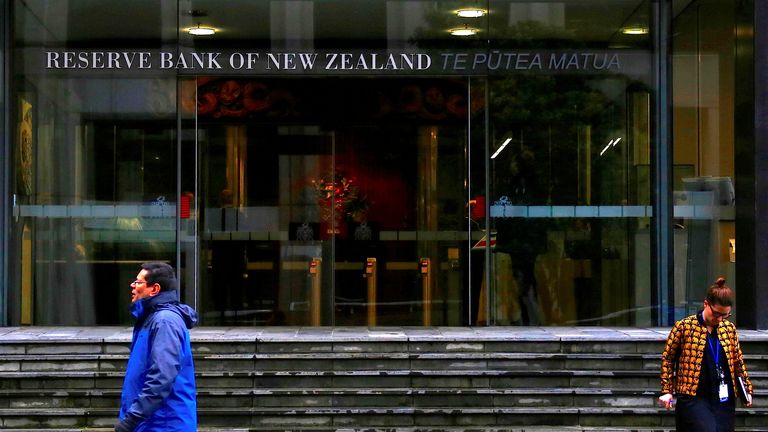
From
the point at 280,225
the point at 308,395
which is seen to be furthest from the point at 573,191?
the point at 308,395

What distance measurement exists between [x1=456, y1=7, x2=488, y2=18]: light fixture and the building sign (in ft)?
1.56

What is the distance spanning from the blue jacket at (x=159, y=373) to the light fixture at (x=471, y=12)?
8.63m

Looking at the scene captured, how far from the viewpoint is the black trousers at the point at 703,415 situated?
24.0ft

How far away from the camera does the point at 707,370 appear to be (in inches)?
292

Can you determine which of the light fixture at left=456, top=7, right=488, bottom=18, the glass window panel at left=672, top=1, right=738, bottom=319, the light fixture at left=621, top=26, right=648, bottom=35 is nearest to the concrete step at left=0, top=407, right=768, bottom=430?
the glass window panel at left=672, top=1, right=738, bottom=319

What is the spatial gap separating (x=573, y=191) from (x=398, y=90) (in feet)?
9.04

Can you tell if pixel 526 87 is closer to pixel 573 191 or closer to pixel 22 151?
pixel 573 191

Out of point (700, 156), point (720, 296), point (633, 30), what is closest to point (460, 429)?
point (720, 296)

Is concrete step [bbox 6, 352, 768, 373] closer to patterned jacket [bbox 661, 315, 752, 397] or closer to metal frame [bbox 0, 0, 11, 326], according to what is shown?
metal frame [bbox 0, 0, 11, 326]

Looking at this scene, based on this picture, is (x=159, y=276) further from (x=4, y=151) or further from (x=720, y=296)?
(x=4, y=151)

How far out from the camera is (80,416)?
10.3 m

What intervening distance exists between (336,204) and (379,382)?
14.7 ft

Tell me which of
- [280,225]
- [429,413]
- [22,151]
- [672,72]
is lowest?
[429,413]

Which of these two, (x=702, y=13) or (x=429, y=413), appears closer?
(x=429, y=413)
